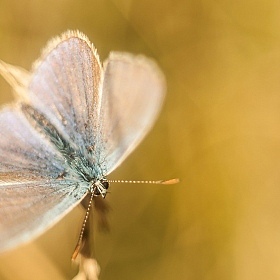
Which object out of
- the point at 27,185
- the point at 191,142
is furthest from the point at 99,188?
the point at 191,142

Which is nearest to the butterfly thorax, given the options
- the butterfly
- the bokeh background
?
the butterfly

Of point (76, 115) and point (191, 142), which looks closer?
point (76, 115)

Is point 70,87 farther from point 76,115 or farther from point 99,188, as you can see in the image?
point 99,188

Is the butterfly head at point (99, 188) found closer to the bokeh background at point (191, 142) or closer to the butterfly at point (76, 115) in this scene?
the butterfly at point (76, 115)

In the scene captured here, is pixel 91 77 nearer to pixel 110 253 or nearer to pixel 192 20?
pixel 110 253

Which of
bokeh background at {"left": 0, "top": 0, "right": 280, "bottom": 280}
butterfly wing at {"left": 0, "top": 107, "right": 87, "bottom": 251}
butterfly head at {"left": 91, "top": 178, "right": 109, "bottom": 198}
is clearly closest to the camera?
butterfly wing at {"left": 0, "top": 107, "right": 87, "bottom": 251}

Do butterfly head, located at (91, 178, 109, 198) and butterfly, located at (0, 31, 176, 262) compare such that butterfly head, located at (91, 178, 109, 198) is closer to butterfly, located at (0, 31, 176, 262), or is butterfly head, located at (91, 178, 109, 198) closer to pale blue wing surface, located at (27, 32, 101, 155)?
butterfly, located at (0, 31, 176, 262)

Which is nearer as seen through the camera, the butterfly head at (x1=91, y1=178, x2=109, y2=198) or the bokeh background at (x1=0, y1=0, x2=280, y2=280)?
the butterfly head at (x1=91, y1=178, x2=109, y2=198)
